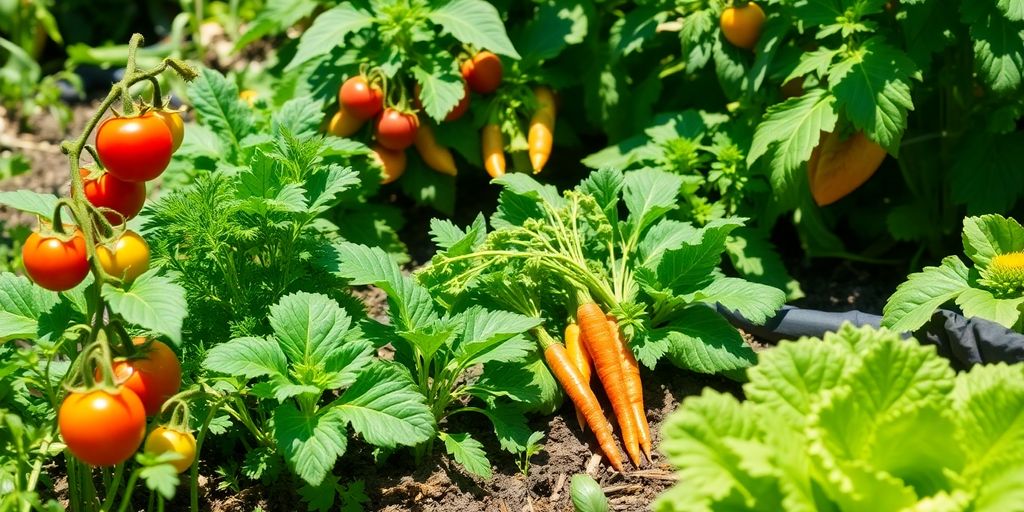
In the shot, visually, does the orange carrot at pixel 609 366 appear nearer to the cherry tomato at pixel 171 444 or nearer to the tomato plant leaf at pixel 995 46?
the cherry tomato at pixel 171 444

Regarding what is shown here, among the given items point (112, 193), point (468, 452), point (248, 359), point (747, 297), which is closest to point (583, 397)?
point (468, 452)

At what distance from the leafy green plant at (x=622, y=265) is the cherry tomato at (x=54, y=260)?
990 millimetres

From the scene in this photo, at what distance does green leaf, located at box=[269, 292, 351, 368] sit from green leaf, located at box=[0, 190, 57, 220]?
0.57 metres

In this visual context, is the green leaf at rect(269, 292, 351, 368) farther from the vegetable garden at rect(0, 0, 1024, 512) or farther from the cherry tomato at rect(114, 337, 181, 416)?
the cherry tomato at rect(114, 337, 181, 416)

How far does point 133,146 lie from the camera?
2229 millimetres

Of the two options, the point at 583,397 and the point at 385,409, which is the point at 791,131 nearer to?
the point at 583,397

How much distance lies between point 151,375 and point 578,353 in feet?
3.89

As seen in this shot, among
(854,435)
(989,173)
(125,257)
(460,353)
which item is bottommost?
(854,435)

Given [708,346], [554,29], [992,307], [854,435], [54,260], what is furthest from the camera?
[554,29]

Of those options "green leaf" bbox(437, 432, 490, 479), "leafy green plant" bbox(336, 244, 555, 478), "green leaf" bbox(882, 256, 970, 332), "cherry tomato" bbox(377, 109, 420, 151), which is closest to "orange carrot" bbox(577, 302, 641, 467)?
"leafy green plant" bbox(336, 244, 555, 478)

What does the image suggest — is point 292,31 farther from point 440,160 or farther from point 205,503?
point 205,503

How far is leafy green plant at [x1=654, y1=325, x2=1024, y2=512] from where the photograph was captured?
1.84m

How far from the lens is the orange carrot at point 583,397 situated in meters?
2.78

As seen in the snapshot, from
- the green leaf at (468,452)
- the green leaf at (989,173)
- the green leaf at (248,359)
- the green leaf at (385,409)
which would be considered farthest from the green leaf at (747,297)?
the green leaf at (248,359)
